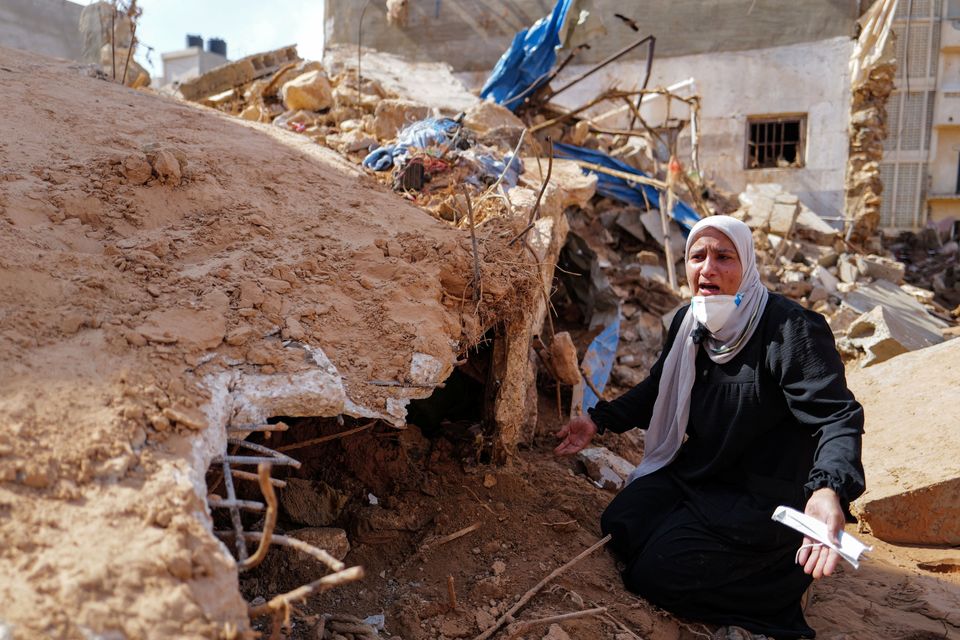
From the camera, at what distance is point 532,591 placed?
2498mm

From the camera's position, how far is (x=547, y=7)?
13.1 metres

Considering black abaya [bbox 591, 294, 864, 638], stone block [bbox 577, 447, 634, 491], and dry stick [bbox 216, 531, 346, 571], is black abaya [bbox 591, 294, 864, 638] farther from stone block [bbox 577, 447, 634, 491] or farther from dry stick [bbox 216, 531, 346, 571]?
dry stick [bbox 216, 531, 346, 571]

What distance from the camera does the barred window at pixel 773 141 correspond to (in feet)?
41.5

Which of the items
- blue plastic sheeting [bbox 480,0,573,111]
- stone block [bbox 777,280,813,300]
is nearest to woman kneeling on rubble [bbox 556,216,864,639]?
stone block [bbox 777,280,813,300]

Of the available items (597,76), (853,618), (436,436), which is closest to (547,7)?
(597,76)

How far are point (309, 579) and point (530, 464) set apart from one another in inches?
50.8

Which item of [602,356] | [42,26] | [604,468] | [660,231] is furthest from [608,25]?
[604,468]

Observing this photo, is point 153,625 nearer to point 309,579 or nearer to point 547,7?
point 309,579

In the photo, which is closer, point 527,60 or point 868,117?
point 527,60

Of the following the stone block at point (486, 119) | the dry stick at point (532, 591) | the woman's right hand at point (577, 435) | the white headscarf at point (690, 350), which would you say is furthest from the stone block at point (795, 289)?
the dry stick at point (532, 591)

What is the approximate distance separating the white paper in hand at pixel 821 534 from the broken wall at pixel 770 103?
10.8 metres

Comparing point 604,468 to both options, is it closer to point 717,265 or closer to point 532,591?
point 532,591

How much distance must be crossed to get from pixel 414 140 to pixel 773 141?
33.9 ft

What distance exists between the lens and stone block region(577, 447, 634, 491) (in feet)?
11.7
